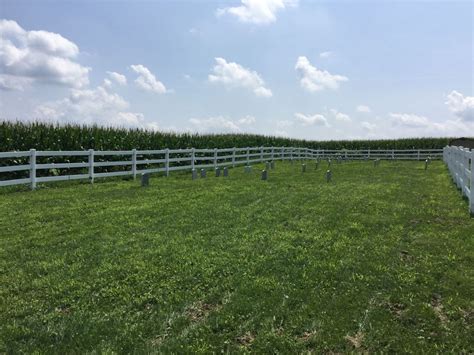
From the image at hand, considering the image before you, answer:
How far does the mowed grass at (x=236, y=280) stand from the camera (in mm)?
3748

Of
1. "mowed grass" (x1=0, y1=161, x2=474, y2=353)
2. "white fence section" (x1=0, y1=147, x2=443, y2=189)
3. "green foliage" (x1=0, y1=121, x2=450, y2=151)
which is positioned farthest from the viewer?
"green foliage" (x1=0, y1=121, x2=450, y2=151)

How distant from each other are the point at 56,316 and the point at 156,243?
247 cm

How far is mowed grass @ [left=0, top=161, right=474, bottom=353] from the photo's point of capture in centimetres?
375

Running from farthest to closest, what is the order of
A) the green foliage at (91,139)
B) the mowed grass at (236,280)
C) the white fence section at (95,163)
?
1. the green foliage at (91,139)
2. the white fence section at (95,163)
3. the mowed grass at (236,280)

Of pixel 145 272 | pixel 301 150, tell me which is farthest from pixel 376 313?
pixel 301 150

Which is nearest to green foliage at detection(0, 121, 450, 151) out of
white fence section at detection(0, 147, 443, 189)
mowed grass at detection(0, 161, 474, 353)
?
white fence section at detection(0, 147, 443, 189)

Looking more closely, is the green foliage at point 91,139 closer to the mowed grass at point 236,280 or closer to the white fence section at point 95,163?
the white fence section at point 95,163

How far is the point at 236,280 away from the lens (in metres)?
4.99

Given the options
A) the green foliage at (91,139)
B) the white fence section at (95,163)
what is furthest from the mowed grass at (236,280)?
the green foliage at (91,139)

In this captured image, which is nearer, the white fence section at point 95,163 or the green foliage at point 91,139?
the white fence section at point 95,163

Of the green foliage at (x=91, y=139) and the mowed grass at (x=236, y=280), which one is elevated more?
the green foliage at (x=91, y=139)

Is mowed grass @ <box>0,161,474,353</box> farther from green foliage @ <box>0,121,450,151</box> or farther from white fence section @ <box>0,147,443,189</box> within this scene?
green foliage @ <box>0,121,450,151</box>

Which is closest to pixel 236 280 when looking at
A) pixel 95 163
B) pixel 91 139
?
pixel 95 163

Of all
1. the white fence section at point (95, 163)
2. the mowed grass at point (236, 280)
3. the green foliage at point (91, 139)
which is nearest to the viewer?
the mowed grass at point (236, 280)
